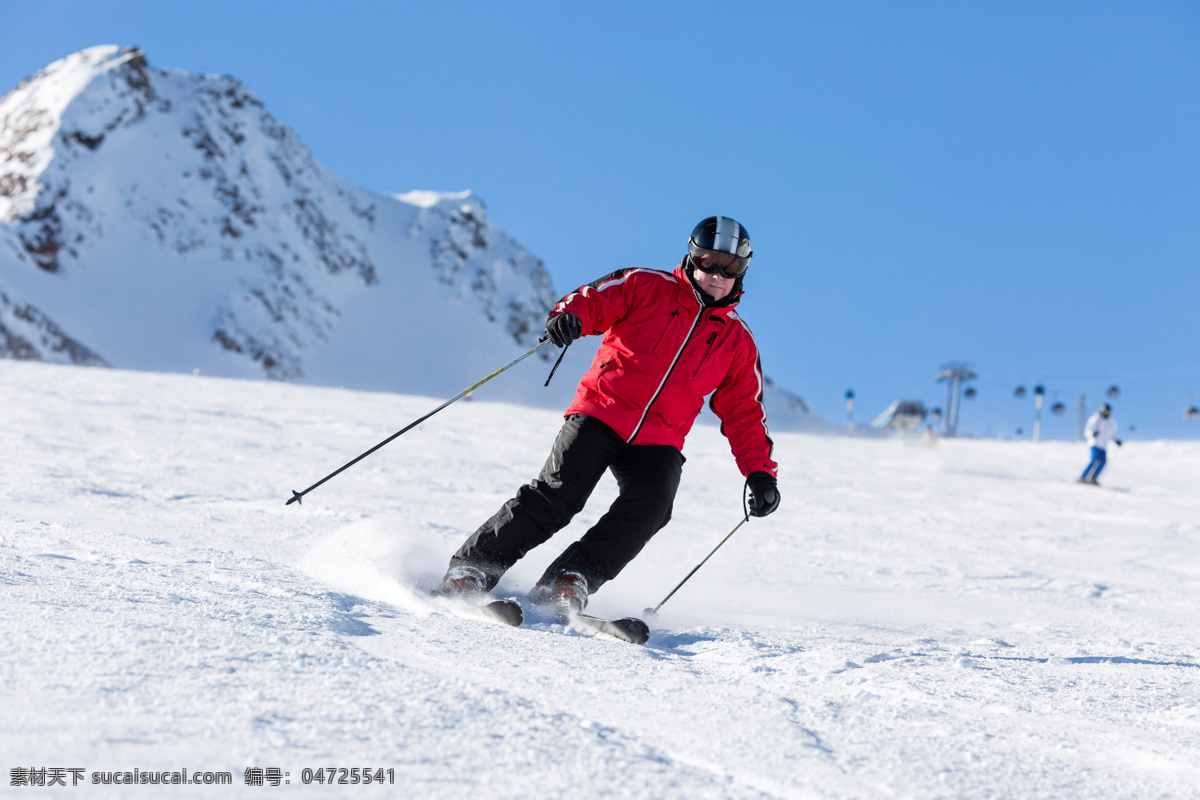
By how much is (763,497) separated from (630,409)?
0.61 m

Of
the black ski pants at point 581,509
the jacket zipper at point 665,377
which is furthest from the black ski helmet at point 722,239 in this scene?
the black ski pants at point 581,509

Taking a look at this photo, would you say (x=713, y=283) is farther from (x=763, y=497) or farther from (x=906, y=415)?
(x=906, y=415)

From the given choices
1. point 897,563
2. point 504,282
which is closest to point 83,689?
point 897,563

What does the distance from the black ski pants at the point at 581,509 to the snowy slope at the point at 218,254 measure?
64.6m

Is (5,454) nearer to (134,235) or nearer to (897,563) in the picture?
(897,563)

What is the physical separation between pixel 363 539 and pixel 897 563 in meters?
2.99

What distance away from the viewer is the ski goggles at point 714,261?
280cm

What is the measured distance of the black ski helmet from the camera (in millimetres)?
2807

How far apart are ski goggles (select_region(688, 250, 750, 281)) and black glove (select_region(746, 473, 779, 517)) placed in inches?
30.8

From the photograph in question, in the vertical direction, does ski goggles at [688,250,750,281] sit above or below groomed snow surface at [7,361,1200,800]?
above

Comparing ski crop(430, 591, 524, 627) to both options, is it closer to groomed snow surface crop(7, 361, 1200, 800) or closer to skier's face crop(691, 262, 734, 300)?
groomed snow surface crop(7, 361, 1200, 800)

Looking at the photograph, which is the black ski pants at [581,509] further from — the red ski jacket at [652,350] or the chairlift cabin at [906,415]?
the chairlift cabin at [906,415]

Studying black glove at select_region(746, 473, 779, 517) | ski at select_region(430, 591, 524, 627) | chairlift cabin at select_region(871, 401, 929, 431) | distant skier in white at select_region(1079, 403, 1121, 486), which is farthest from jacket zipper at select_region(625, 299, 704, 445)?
chairlift cabin at select_region(871, 401, 929, 431)

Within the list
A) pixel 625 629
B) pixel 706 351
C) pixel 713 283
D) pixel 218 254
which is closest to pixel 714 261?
pixel 713 283
